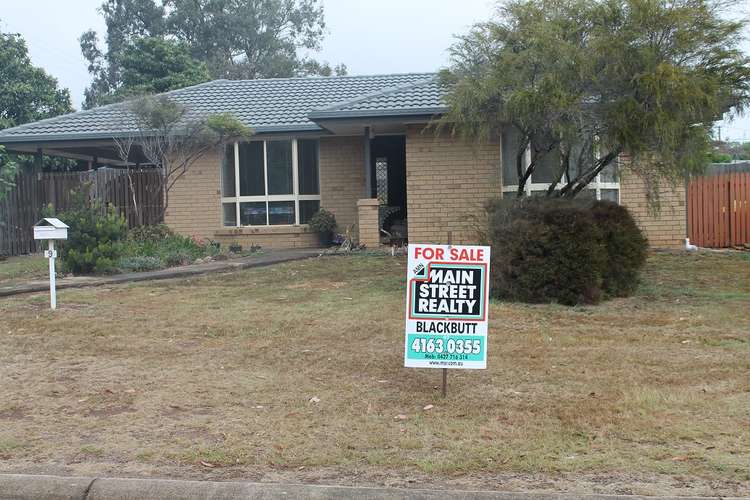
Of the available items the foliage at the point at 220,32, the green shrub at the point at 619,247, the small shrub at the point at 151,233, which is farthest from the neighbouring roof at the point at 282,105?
the foliage at the point at 220,32

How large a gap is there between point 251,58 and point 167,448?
48227 millimetres

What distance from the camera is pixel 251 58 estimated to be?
5116 cm

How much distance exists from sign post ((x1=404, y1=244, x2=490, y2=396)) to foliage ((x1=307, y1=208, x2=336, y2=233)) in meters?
12.0

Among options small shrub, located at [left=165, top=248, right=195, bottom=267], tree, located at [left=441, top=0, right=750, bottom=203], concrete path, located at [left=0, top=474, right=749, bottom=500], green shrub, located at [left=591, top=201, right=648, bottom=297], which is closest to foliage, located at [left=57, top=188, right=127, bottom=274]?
small shrub, located at [left=165, top=248, right=195, bottom=267]

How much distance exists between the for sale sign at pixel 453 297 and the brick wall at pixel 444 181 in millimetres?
9904

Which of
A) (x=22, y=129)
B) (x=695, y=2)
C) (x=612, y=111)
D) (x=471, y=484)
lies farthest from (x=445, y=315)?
(x=22, y=129)

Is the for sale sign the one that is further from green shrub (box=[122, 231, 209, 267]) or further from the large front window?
the large front window

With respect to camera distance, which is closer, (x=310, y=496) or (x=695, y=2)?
(x=310, y=496)

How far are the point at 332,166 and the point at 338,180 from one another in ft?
1.16

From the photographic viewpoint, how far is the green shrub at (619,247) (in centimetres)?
994

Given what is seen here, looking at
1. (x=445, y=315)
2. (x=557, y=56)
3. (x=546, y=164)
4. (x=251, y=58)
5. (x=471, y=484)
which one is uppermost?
(x=251, y=58)

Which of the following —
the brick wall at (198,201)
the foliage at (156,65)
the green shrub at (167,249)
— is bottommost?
the green shrub at (167,249)

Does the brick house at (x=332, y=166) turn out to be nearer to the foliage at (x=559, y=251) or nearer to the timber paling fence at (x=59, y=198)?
the timber paling fence at (x=59, y=198)

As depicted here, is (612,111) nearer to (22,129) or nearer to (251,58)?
(22,129)
